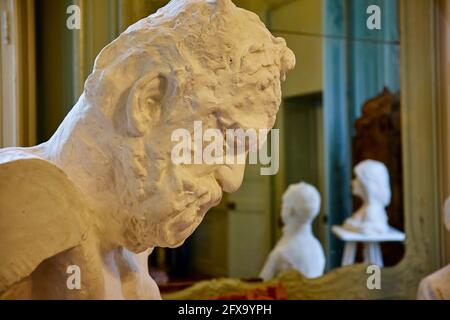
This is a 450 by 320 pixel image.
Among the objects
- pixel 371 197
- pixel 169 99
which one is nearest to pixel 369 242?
pixel 371 197

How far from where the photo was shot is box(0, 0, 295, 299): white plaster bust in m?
0.70

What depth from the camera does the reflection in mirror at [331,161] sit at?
2107 millimetres

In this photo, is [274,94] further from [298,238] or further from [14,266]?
[298,238]

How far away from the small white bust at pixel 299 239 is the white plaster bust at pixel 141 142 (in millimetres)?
1449

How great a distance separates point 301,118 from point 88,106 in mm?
1559

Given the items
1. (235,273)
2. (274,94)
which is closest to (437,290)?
(235,273)

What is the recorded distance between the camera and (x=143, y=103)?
708 millimetres

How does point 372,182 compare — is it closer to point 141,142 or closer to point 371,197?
point 371,197

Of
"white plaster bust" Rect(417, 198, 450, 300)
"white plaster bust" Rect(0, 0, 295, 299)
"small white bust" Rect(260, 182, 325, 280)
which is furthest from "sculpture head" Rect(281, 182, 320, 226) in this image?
"white plaster bust" Rect(0, 0, 295, 299)

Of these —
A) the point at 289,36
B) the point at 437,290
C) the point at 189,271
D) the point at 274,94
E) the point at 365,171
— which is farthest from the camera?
the point at 365,171

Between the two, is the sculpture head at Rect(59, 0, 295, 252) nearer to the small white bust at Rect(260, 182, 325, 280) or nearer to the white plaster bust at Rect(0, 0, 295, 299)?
the white plaster bust at Rect(0, 0, 295, 299)

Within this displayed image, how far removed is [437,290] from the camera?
4.91 feet

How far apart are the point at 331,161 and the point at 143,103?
5.66 feet

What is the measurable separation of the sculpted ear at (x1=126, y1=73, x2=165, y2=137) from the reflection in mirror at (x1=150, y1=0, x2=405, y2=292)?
4.25 ft
